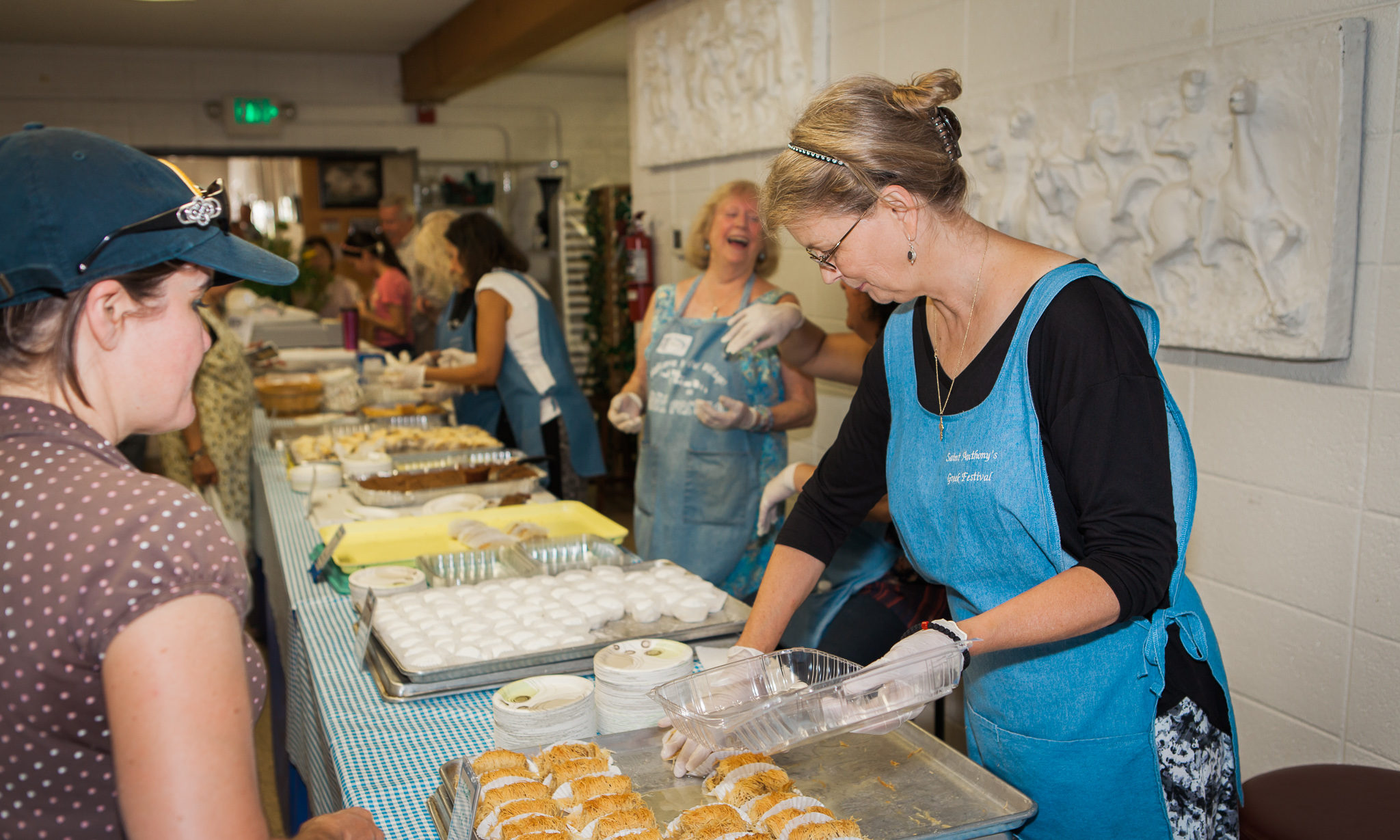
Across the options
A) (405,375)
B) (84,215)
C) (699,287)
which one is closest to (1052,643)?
(84,215)

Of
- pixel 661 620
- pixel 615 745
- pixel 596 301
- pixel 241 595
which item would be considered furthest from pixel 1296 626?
pixel 596 301

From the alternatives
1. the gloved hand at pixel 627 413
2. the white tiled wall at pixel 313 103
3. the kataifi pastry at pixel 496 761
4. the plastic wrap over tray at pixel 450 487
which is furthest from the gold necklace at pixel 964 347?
the white tiled wall at pixel 313 103

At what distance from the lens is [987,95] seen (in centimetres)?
281

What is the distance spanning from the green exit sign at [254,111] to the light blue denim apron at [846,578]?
277 inches

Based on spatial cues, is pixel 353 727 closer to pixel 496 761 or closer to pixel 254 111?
Answer: pixel 496 761

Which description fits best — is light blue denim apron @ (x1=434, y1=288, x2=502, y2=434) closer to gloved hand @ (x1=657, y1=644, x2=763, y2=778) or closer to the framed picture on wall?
gloved hand @ (x1=657, y1=644, x2=763, y2=778)

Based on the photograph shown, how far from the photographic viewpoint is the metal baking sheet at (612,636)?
1576mm

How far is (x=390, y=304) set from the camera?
6.10 metres

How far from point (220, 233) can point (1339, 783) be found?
1.74 m

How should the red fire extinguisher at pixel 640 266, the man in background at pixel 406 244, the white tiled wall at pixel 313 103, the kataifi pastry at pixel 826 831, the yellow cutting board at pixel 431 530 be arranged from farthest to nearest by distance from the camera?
1. the white tiled wall at pixel 313 103
2. the man in background at pixel 406 244
3. the red fire extinguisher at pixel 640 266
4. the yellow cutting board at pixel 431 530
5. the kataifi pastry at pixel 826 831

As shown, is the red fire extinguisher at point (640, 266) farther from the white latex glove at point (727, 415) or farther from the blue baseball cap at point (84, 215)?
the blue baseball cap at point (84, 215)

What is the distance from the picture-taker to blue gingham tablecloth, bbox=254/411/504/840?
4.29 ft

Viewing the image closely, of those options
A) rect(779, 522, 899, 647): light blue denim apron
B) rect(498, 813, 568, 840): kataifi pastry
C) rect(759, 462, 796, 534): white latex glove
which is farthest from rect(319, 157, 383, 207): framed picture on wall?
rect(498, 813, 568, 840): kataifi pastry

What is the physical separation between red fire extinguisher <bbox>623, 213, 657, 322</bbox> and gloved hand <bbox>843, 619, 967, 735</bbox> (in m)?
4.03
